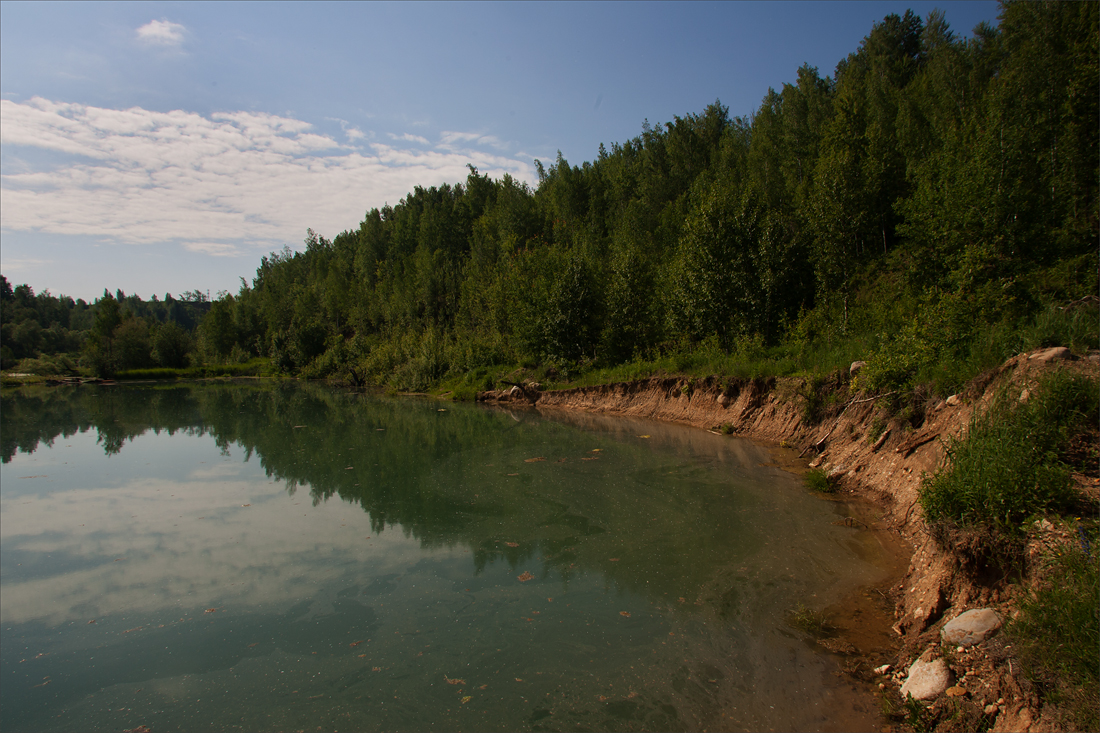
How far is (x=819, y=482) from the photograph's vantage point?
39.3 ft

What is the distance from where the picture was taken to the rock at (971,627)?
493 centimetres

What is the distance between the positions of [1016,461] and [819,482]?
6121 millimetres

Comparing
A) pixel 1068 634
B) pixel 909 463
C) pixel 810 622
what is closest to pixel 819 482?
pixel 909 463

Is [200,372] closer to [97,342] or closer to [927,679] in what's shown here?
[97,342]

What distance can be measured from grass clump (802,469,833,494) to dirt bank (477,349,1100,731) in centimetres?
24

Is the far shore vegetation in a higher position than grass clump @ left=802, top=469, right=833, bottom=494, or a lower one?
higher

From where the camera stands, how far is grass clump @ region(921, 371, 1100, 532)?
5.74 meters

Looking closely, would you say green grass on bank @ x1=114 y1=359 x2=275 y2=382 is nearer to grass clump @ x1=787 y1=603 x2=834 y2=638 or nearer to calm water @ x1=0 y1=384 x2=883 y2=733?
calm water @ x1=0 y1=384 x2=883 y2=733

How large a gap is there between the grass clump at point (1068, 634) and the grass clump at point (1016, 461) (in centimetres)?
99

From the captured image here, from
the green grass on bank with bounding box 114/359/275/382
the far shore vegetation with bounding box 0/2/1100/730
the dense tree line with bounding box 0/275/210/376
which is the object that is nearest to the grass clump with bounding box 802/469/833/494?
the far shore vegetation with bounding box 0/2/1100/730

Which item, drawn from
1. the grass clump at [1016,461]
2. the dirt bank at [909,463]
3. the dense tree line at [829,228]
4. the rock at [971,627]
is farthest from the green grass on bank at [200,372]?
the rock at [971,627]

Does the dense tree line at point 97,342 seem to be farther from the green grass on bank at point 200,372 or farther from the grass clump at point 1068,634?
the grass clump at point 1068,634

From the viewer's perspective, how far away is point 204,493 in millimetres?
14031

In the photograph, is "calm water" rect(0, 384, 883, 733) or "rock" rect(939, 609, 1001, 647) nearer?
"rock" rect(939, 609, 1001, 647)
